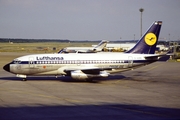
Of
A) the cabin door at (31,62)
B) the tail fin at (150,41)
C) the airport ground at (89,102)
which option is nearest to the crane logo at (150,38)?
the tail fin at (150,41)

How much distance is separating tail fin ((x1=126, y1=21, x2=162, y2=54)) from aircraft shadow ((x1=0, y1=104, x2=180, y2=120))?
18156mm

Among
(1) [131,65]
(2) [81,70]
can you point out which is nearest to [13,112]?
(2) [81,70]

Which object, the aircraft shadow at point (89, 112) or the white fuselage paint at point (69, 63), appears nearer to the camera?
the aircraft shadow at point (89, 112)

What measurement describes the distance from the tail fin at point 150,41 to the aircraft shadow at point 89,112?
18156 mm

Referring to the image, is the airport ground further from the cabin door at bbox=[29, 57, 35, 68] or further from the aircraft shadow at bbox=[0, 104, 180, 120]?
the cabin door at bbox=[29, 57, 35, 68]

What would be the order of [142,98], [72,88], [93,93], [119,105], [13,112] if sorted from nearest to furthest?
[13,112] < [119,105] < [142,98] < [93,93] < [72,88]

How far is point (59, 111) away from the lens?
68.0 feet

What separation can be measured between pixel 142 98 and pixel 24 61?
1726 centimetres

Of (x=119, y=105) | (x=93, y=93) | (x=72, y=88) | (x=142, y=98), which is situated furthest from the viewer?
(x=72, y=88)

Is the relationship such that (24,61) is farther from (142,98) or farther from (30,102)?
(142,98)

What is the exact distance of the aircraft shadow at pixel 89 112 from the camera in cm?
1895

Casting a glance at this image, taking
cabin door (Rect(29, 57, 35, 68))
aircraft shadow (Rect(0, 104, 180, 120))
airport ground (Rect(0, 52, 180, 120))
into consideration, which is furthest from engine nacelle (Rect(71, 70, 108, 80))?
aircraft shadow (Rect(0, 104, 180, 120))

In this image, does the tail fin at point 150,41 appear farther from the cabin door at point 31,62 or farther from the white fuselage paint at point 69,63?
the cabin door at point 31,62

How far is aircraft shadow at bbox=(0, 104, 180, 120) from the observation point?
19.0m
